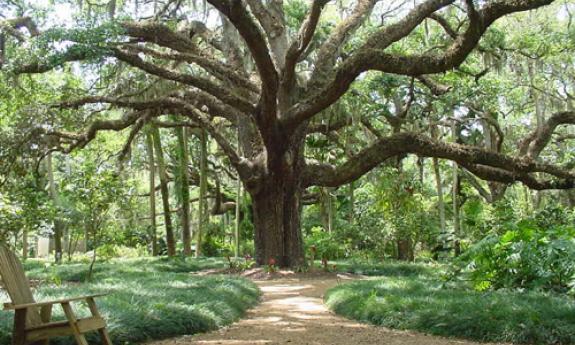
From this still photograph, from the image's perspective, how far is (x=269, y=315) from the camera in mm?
7508

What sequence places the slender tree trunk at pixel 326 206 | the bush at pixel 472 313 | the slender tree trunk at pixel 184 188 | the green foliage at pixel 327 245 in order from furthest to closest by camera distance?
the slender tree trunk at pixel 326 206 → the slender tree trunk at pixel 184 188 → the green foliage at pixel 327 245 → the bush at pixel 472 313

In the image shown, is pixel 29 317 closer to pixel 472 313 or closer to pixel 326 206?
pixel 472 313

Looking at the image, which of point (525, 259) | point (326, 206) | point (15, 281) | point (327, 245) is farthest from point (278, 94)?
point (326, 206)

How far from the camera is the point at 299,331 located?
626 cm

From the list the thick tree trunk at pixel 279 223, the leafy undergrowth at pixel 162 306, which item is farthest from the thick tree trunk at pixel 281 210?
the leafy undergrowth at pixel 162 306

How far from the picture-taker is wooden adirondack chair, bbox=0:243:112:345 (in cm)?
420

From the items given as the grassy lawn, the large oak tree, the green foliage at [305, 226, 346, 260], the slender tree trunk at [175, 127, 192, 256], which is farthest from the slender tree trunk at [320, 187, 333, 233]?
the grassy lawn

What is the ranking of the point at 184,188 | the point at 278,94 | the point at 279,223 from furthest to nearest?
the point at 184,188, the point at 279,223, the point at 278,94

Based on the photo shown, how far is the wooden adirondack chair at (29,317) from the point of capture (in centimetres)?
420

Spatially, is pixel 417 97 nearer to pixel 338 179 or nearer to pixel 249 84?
pixel 338 179

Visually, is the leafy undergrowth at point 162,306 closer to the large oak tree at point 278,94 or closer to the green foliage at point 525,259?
the green foliage at point 525,259

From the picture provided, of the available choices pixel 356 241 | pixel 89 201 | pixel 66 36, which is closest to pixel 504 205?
pixel 356 241

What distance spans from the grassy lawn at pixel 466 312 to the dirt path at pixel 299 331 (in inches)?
7.2

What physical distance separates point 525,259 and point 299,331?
272 centimetres
